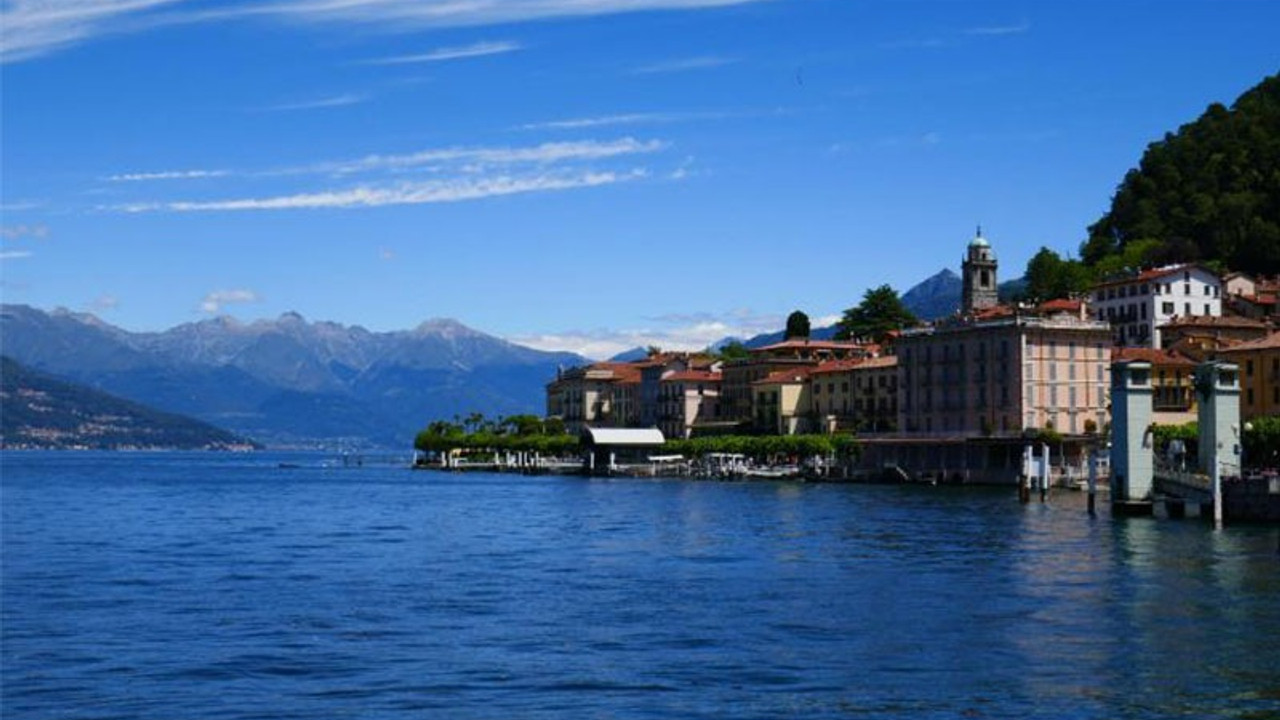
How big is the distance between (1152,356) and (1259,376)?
17306mm

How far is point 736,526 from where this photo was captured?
84875 mm

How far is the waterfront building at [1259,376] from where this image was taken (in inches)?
5012

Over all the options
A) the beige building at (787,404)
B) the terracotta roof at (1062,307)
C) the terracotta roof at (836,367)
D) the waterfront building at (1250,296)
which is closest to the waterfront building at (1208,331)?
the waterfront building at (1250,296)

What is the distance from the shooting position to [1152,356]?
146 m

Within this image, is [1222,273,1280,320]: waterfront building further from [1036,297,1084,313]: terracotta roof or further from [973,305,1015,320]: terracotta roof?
[973,305,1015,320]: terracotta roof

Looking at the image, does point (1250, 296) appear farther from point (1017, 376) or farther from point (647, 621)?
point (647, 621)

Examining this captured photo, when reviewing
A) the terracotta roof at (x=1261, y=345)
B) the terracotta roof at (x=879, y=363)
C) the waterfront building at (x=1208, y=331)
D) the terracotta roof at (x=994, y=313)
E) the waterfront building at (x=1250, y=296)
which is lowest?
the terracotta roof at (x=1261, y=345)

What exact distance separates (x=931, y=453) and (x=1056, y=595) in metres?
102

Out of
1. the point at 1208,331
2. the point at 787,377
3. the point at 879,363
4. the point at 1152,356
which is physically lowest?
the point at 1152,356

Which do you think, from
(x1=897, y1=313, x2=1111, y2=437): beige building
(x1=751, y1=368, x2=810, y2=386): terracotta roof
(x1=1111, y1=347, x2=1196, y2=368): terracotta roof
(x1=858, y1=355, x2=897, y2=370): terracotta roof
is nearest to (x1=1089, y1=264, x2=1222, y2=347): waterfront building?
(x1=1111, y1=347, x2=1196, y2=368): terracotta roof

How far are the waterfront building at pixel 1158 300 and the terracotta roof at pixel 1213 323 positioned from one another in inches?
76.3

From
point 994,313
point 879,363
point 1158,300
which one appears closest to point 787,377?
point 879,363

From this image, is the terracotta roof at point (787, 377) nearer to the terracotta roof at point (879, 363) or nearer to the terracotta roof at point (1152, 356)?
the terracotta roof at point (879, 363)

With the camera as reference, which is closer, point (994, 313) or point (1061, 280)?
point (994, 313)
